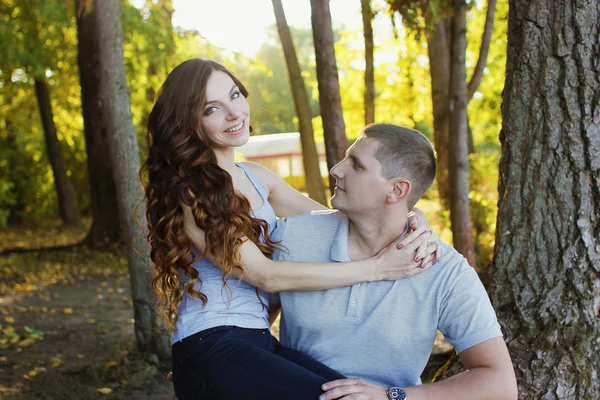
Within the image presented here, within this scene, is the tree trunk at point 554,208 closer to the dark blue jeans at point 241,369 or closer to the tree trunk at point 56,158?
the dark blue jeans at point 241,369

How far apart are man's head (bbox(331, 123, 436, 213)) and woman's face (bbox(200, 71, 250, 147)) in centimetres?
53

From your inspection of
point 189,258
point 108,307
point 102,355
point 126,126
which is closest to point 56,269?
point 108,307

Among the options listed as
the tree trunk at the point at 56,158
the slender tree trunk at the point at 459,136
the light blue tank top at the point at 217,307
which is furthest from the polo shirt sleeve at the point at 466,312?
the tree trunk at the point at 56,158

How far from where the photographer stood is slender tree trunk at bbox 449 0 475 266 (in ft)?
23.6

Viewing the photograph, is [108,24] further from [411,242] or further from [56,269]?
[56,269]

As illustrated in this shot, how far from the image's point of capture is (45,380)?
229 inches

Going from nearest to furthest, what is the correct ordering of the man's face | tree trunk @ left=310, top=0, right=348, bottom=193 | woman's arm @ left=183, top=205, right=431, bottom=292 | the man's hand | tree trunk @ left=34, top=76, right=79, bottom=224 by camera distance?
the man's hand
woman's arm @ left=183, top=205, right=431, bottom=292
the man's face
tree trunk @ left=310, top=0, right=348, bottom=193
tree trunk @ left=34, top=76, right=79, bottom=224

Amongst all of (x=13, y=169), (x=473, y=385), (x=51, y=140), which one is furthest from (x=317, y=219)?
(x=13, y=169)

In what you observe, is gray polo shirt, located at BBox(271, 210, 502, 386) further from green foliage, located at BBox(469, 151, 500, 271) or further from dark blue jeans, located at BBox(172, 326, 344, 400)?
green foliage, located at BBox(469, 151, 500, 271)

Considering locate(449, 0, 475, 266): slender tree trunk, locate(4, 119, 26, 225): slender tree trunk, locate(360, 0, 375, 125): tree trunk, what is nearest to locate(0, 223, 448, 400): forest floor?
locate(449, 0, 475, 266): slender tree trunk

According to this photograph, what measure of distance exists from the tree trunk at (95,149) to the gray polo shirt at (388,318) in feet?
33.2

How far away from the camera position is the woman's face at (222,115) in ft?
10.0

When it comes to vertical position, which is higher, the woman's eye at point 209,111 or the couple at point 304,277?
the woman's eye at point 209,111

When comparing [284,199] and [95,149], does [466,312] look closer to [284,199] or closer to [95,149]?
[284,199]
